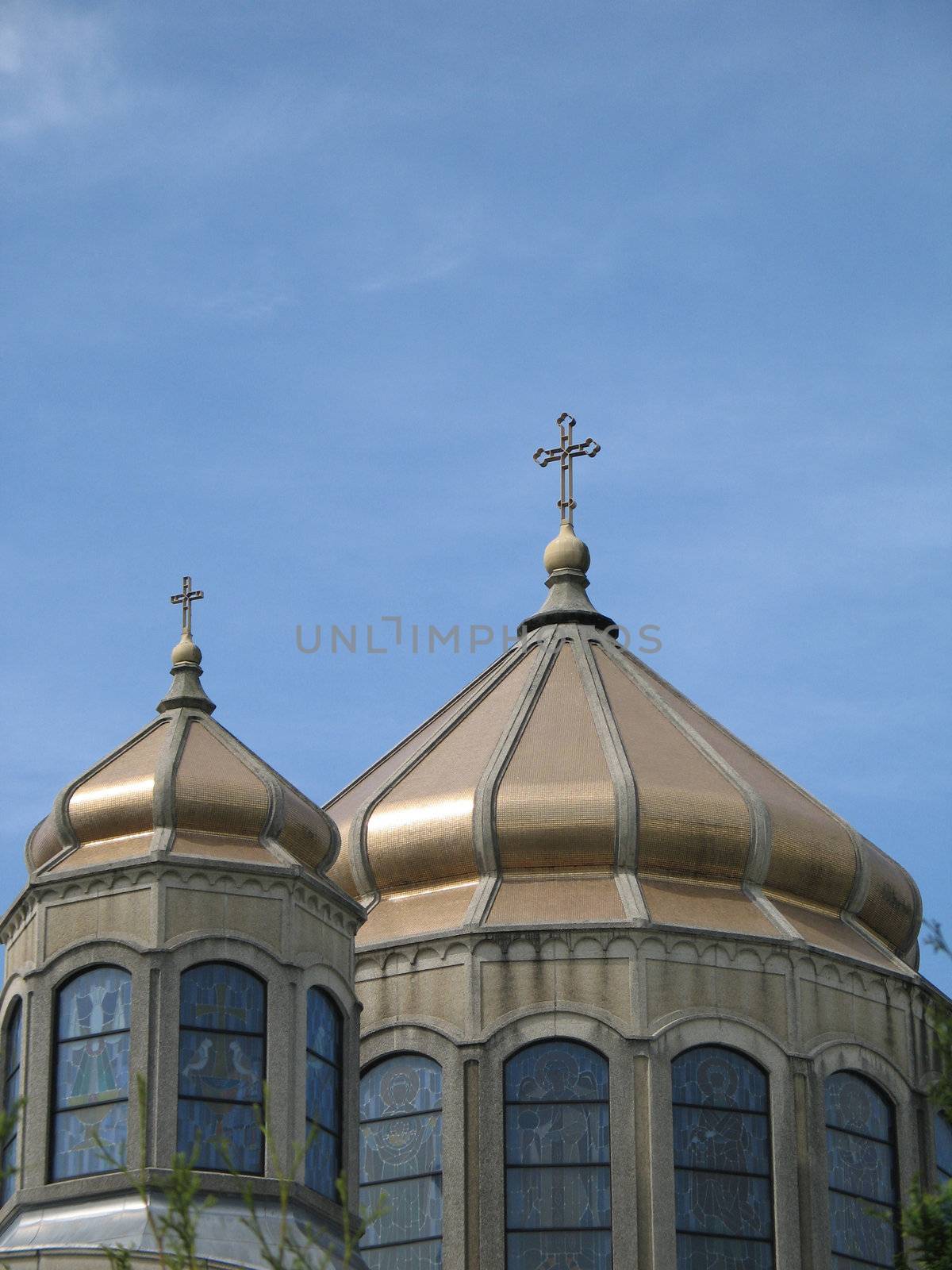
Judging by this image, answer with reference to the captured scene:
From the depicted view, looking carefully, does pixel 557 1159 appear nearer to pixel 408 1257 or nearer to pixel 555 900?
pixel 408 1257

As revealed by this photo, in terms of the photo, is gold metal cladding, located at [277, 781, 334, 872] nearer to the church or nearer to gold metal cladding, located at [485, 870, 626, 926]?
the church

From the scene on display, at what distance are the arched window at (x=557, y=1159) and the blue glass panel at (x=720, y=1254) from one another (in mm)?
756

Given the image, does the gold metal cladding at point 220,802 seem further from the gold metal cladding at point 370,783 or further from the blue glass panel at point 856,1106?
the blue glass panel at point 856,1106

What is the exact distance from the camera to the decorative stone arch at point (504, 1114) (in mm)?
24891

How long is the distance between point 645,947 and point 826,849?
10.5 feet

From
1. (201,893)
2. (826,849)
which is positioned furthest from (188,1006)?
(826,849)

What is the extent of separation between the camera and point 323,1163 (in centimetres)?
2308

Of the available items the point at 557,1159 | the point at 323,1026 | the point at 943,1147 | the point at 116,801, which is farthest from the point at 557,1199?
the point at 116,801

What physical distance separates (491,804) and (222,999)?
17.6 feet

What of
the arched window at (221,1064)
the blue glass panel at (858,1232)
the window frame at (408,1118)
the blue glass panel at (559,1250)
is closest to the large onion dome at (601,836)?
the window frame at (408,1118)

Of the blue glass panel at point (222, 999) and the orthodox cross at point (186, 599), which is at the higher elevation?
the orthodox cross at point (186, 599)

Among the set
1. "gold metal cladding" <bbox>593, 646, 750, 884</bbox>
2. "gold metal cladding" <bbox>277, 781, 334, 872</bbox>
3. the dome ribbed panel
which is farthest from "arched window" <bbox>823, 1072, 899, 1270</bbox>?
"gold metal cladding" <bbox>277, 781, 334, 872</bbox>

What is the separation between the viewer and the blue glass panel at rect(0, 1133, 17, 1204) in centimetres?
2244

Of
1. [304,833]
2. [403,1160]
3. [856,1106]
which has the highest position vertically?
[304,833]
